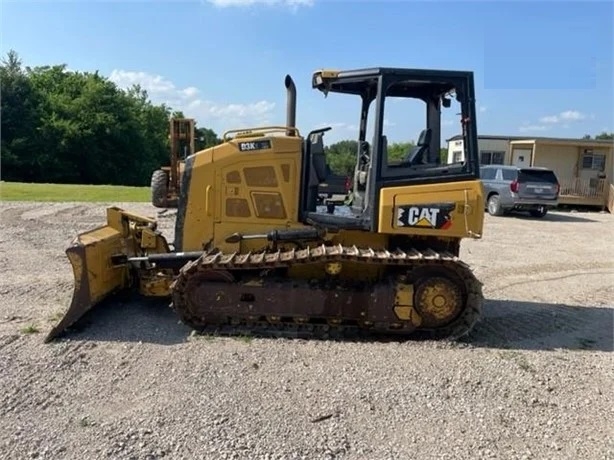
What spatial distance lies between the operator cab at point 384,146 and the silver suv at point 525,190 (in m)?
14.1

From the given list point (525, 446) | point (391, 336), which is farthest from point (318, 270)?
point (525, 446)

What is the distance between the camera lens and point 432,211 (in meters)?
5.53

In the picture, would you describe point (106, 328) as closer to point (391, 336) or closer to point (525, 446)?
point (391, 336)

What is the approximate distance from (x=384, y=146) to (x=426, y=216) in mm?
863

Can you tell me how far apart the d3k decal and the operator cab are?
26 centimetres

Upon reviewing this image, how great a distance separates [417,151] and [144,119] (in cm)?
5930

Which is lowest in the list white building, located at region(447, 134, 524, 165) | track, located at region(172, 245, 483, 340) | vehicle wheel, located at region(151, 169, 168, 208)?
track, located at region(172, 245, 483, 340)

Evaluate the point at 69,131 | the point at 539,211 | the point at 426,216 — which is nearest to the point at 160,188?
the point at 426,216

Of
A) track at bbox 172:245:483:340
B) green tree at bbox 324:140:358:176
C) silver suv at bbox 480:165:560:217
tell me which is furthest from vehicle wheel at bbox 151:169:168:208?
silver suv at bbox 480:165:560:217

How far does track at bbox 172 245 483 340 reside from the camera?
5.42 m

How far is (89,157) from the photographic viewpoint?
47188 millimetres

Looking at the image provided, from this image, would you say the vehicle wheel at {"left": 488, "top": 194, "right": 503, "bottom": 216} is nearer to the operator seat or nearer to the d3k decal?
the operator seat

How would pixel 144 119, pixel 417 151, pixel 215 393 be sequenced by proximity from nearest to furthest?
pixel 215 393
pixel 417 151
pixel 144 119

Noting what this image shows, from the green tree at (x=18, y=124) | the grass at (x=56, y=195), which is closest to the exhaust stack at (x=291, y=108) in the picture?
the grass at (x=56, y=195)
